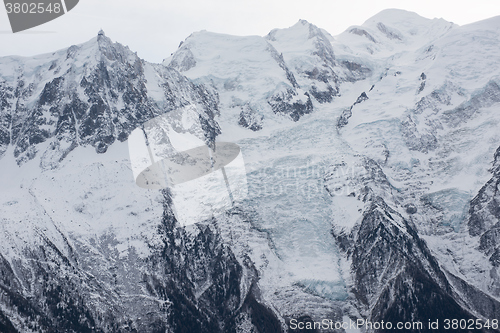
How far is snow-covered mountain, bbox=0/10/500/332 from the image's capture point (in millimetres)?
87250

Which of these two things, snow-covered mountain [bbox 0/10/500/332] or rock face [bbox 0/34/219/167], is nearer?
snow-covered mountain [bbox 0/10/500/332]

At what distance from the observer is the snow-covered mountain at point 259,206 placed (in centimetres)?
8725

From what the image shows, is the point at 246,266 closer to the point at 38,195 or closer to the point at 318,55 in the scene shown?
the point at 38,195

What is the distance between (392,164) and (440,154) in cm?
1087

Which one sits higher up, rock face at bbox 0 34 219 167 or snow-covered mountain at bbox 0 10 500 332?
rock face at bbox 0 34 219 167

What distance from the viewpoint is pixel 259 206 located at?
342 feet

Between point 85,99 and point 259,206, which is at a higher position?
point 85,99

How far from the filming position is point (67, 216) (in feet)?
313

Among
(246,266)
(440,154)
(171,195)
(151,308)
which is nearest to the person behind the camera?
(151,308)

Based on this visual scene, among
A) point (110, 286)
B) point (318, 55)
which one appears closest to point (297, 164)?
point (110, 286)

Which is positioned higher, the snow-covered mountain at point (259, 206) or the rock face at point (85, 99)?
the rock face at point (85, 99)

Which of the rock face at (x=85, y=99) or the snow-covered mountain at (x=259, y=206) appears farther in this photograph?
the rock face at (x=85, y=99)

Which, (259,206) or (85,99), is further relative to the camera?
(85,99)

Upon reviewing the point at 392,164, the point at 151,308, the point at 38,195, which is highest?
the point at 38,195
